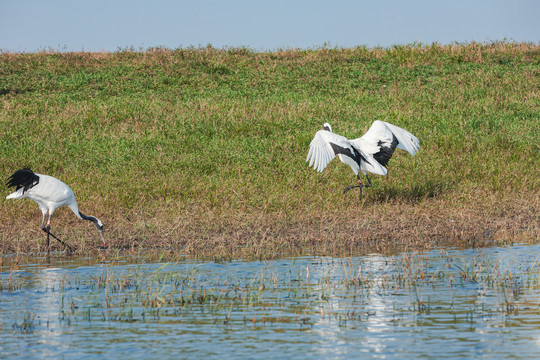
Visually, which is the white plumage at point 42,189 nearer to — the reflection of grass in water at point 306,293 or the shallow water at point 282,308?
the shallow water at point 282,308

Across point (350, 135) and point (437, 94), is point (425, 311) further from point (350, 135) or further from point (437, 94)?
point (437, 94)

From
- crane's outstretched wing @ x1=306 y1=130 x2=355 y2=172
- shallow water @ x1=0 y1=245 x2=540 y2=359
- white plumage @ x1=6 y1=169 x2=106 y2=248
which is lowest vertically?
shallow water @ x1=0 y1=245 x2=540 y2=359

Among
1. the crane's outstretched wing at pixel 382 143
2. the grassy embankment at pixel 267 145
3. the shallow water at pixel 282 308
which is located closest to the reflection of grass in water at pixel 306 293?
the shallow water at pixel 282 308

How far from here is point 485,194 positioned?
46.5ft

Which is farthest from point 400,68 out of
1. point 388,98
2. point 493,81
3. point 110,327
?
point 110,327

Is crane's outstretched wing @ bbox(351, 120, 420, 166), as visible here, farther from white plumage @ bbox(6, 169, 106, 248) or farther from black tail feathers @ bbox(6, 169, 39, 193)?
black tail feathers @ bbox(6, 169, 39, 193)

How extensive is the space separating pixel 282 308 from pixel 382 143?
24.6ft

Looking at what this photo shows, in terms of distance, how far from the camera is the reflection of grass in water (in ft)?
22.7

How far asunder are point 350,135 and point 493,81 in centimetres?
997

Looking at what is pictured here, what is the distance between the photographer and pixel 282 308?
7.24m

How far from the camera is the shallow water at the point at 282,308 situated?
5.96 metres

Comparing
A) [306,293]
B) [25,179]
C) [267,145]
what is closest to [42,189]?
[25,179]

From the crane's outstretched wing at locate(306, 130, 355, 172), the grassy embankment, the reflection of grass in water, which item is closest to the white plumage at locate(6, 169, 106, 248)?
the grassy embankment

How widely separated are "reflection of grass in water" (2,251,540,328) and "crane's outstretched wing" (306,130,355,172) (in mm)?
3602
